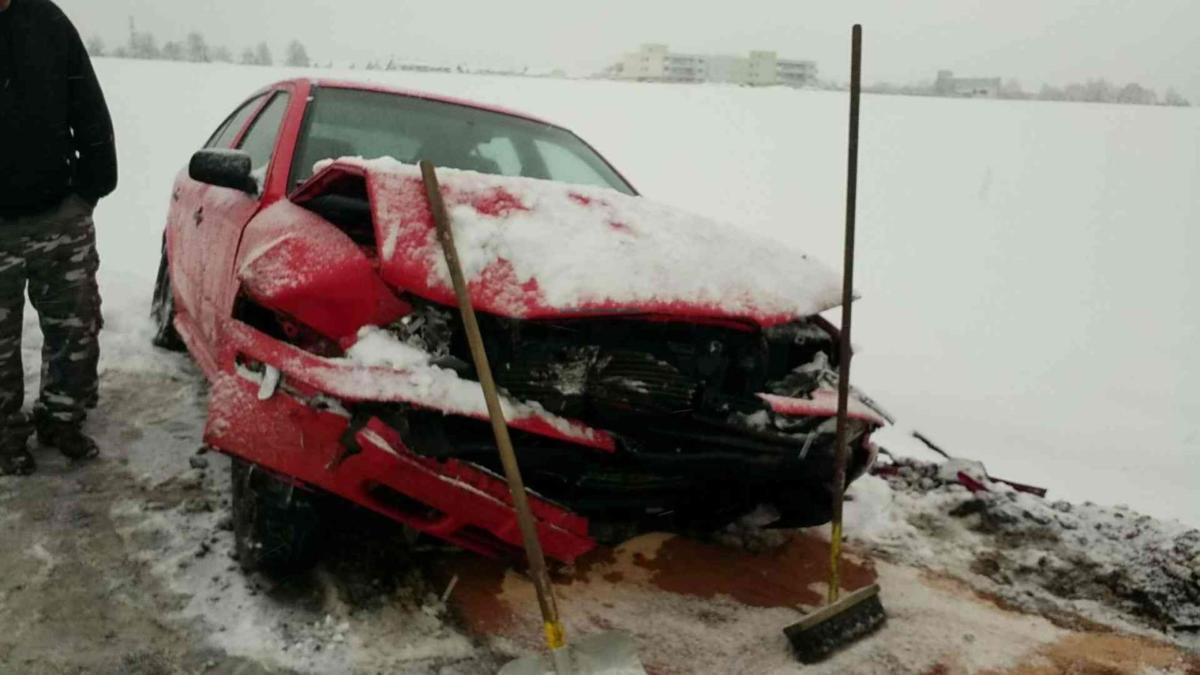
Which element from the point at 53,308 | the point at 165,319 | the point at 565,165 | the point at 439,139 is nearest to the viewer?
the point at 53,308

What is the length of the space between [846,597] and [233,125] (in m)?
3.70

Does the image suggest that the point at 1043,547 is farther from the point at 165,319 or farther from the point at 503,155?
the point at 165,319

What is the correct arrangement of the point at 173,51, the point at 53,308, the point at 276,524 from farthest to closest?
the point at 173,51, the point at 53,308, the point at 276,524

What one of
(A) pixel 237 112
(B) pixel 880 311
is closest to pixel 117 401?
(A) pixel 237 112

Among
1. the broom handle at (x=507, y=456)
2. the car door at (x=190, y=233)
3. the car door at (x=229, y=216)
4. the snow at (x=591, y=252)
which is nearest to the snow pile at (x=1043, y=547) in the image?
the snow at (x=591, y=252)

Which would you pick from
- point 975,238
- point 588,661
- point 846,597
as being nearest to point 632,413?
point 588,661

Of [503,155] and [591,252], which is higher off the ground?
[503,155]

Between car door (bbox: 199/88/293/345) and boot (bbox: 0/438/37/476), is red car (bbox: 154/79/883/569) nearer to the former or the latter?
car door (bbox: 199/88/293/345)

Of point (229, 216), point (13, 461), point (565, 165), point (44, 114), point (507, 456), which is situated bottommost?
point (13, 461)

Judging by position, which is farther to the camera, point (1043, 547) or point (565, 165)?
point (565, 165)

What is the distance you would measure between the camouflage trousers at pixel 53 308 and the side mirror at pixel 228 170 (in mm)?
823

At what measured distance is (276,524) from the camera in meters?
2.47

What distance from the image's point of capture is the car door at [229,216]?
9.46 ft

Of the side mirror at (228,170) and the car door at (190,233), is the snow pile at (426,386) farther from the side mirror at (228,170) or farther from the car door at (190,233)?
the car door at (190,233)
